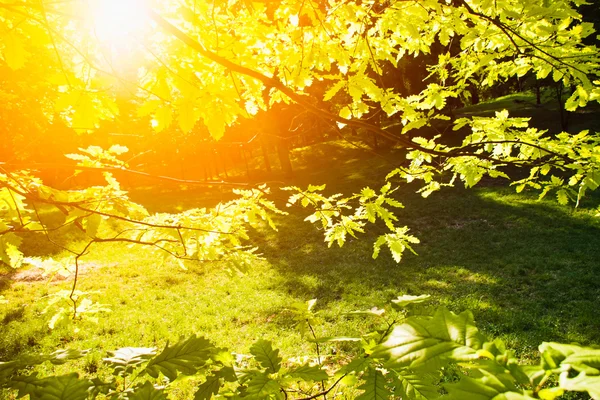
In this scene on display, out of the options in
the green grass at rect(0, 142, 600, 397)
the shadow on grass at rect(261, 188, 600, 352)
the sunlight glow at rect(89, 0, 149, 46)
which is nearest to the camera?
the sunlight glow at rect(89, 0, 149, 46)

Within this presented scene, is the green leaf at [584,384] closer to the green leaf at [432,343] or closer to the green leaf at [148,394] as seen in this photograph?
the green leaf at [432,343]

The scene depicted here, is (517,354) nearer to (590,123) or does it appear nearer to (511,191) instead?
(511,191)

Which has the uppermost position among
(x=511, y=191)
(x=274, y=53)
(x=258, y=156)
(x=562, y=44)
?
(x=258, y=156)

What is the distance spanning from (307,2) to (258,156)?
102ft

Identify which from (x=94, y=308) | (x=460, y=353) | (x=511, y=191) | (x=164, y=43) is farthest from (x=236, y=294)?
(x=511, y=191)

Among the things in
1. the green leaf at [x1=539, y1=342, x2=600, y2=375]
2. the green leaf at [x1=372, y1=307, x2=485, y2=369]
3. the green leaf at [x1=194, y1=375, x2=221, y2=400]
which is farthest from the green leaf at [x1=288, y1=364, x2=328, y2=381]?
the green leaf at [x1=539, y1=342, x2=600, y2=375]

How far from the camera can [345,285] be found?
24.7 feet

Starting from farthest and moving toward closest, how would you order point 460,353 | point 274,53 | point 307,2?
point 274,53, point 307,2, point 460,353

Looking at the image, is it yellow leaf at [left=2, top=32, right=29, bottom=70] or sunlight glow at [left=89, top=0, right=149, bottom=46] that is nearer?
sunlight glow at [left=89, top=0, right=149, bottom=46]

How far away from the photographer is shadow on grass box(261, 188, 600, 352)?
571 centimetres

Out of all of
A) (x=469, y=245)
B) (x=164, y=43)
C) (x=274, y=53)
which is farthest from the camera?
(x=469, y=245)

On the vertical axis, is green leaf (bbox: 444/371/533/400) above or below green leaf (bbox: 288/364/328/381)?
above

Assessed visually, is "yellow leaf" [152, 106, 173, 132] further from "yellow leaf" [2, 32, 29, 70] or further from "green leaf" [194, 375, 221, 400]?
"green leaf" [194, 375, 221, 400]

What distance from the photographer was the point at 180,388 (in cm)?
440
